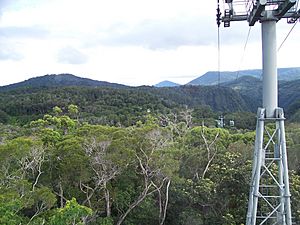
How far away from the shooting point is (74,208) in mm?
11312

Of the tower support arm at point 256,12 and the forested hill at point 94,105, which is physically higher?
the tower support arm at point 256,12

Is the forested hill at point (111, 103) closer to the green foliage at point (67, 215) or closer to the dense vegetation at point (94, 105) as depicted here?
the dense vegetation at point (94, 105)

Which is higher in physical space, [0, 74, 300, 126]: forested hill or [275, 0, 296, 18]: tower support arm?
[275, 0, 296, 18]: tower support arm

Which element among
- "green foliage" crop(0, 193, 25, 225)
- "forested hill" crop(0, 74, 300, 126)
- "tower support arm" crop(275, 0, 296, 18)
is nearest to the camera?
"tower support arm" crop(275, 0, 296, 18)

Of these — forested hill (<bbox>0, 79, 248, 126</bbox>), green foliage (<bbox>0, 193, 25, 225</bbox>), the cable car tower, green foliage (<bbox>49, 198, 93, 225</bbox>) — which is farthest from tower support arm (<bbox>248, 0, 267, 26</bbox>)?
forested hill (<bbox>0, 79, 248, 126</bbox>)

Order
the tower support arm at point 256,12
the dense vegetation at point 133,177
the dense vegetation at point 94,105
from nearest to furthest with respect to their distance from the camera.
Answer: the tower support arm at point 256,12
the dense vegetation at point 133,177
the dense vegetation at point 94,105

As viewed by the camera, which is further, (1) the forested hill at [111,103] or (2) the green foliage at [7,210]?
(1) the forested hill at [111,103]

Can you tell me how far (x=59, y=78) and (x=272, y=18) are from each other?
17184cm

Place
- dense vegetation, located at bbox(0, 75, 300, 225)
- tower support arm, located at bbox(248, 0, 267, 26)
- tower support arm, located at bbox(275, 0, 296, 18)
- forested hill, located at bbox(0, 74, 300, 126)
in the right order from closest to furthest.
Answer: tower support arm, located at bbox(275, 0, 296, 18), tower support arm, located at bbox(248, 0, 267, 26), dense vegetation, located at bbox(0, 75, 300, 225), forested hill, located at bbox(0, 74, 300, 126)

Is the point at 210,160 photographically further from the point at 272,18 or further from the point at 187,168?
the point at 272,18

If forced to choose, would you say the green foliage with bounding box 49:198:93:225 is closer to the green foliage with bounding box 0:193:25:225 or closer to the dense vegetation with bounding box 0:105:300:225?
the green foliage with bounding box 0:193:25:225

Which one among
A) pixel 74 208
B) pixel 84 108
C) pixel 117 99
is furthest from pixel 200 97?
pixel 74 208

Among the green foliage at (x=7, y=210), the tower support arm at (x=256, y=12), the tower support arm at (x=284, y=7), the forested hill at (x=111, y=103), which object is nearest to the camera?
the tower support arm at (x=284, y=7)

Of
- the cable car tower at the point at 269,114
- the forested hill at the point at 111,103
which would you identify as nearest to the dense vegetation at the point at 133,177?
the cable car tower at the point at 269,114
